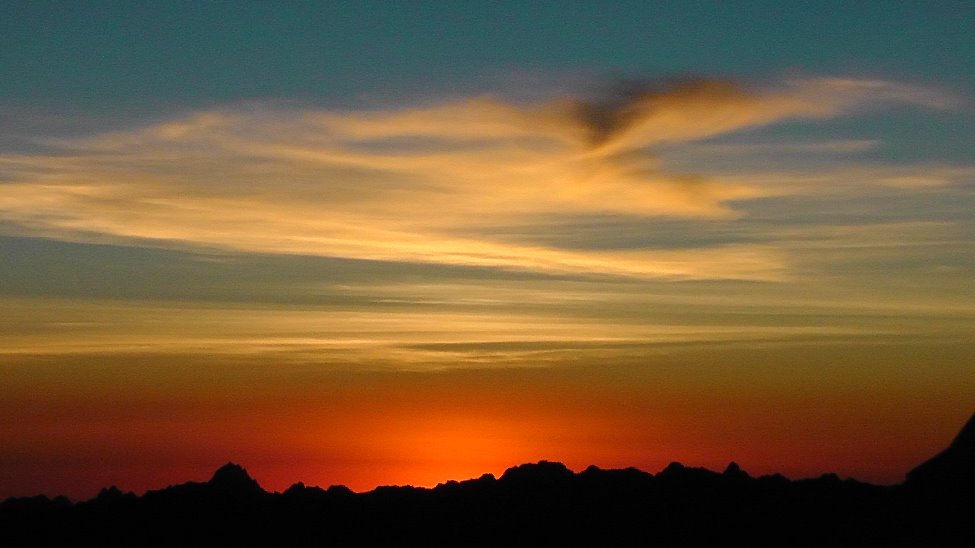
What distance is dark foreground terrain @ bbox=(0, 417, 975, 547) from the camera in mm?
94875

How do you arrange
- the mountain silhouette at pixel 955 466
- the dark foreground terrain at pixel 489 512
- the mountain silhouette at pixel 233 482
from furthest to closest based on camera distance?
the mountain silhouette at pixel 233 482 < the dark foreground terrain at pixel 489 512 < the mountain silhouette at pixel 955 466

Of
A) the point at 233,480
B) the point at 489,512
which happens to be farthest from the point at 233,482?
the point at 489,512

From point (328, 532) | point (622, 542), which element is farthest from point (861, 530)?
point (328, 532)

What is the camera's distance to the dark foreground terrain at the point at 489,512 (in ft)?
311

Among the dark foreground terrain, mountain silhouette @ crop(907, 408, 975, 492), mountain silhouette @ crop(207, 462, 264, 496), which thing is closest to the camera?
mountain silhouette @ crop(907, 408, 975, 492)

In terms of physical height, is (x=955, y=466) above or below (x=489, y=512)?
below

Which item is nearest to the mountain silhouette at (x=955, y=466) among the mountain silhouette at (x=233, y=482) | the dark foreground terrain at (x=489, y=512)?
the dark foreground terrain at (x=489, y=512)

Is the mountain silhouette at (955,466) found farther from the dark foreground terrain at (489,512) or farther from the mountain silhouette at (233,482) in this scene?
the mountain silhouette at (233,482)

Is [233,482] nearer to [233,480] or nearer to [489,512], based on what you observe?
[233,480]

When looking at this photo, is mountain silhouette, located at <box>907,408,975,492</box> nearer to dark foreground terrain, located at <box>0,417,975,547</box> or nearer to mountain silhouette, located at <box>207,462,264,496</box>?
dark foreground terrain, located at <box>0,417,975,547</box>

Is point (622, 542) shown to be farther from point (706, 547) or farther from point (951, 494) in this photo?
point (951, 494)

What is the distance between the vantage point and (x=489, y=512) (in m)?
109

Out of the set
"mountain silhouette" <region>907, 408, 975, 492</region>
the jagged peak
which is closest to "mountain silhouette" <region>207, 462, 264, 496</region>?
the jagged peak

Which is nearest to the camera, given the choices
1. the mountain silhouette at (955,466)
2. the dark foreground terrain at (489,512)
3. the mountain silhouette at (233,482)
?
the mountain silhouette at (955,466)
